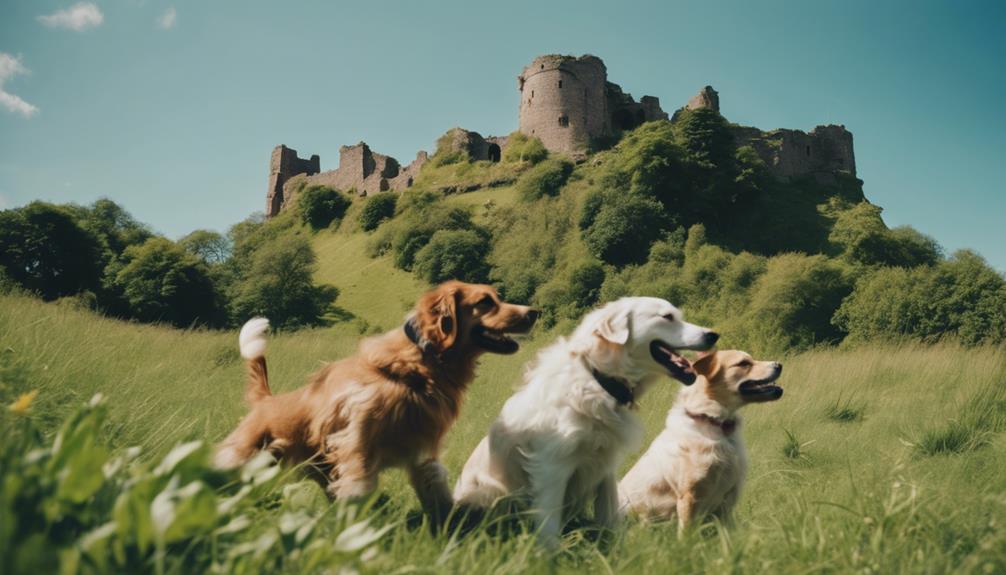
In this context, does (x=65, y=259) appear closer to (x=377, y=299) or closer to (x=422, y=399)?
(x=377, y=299)

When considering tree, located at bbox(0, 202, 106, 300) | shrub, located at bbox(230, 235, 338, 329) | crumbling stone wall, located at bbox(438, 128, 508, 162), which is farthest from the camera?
crumbling stone wall, located at bbox(438, 128, 508, 162)

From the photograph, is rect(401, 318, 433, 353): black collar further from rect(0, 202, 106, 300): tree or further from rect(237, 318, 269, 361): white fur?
rect(0, 202, 106, 300): tree

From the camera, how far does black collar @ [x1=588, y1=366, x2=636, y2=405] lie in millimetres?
3357

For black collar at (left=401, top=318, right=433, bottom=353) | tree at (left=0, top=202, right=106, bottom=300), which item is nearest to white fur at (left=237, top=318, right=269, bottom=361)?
black collar at (left=401, top=318, right=433, bottom=353)

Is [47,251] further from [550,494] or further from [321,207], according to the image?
[550,494]

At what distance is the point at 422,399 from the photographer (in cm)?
302

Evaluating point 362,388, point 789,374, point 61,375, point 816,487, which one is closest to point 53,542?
point 362,388

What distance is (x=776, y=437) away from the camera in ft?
20.7

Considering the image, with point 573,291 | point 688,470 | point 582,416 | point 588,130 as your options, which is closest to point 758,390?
point 688,470

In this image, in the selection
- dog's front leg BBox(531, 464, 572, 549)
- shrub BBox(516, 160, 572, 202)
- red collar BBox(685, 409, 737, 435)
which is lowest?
dog's front leg BBox(531, 464, 572, 549)

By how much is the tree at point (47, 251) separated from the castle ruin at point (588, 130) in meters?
30.6

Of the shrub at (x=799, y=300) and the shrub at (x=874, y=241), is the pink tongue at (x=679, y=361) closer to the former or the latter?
the shrub at (x=799, y=300)

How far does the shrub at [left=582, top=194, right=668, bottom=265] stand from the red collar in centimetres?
4046

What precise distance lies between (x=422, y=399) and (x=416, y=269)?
43.6m
